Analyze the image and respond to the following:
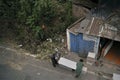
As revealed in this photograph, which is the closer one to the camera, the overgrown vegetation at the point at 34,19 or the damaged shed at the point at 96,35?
the damaged shed at the point at 96,35

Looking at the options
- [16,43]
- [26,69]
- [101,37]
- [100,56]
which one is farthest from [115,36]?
[16,43]

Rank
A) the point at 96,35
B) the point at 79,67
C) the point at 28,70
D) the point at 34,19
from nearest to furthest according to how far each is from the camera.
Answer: the point at 79,67 → the point at 96,35 → the point at 28,70 → the point at 34,19

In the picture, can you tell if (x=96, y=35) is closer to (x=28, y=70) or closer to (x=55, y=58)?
(x=55, y=58)

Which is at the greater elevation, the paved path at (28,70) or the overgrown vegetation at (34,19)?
the overgrown vegetation at (34,19)

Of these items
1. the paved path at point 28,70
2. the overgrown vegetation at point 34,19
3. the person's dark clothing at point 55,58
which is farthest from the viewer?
the overgrown vegetation at point 34,19

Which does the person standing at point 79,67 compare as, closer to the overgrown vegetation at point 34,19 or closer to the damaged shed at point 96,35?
the damaged shed at point 96,35

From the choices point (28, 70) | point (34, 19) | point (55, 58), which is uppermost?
point (34, 19)

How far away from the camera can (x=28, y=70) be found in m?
15.6

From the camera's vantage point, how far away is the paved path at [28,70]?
15.2 meters

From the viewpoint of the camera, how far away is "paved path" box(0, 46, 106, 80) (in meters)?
15.2

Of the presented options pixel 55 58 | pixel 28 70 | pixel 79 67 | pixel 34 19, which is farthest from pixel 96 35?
pixel 28 70

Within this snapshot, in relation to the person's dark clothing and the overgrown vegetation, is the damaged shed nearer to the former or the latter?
the person's dark clothing

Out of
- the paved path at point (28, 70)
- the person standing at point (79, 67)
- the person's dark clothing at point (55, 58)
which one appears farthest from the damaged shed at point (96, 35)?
the paved path at point (28, 70)

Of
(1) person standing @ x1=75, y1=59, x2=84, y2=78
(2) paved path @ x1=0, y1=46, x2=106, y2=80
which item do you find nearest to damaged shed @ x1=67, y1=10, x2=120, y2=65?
(1) person standing @ x1=75, y1=59, x2=84, y2=78
